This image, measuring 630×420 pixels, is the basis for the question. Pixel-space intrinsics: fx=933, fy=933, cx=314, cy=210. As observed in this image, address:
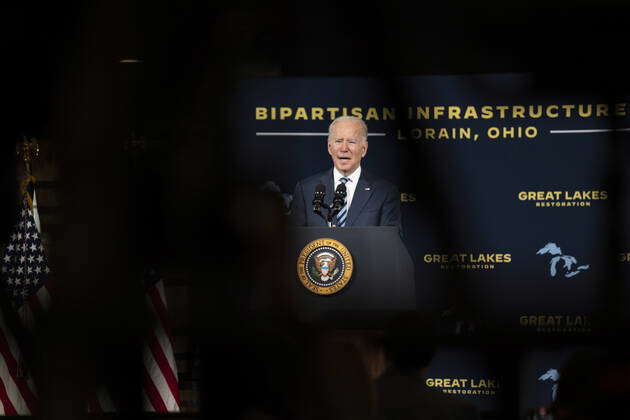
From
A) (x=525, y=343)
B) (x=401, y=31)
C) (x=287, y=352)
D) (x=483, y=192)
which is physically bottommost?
(x=525, y=343)

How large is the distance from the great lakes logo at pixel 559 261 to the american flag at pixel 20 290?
2356mm

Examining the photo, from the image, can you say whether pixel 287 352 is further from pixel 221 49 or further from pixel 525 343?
pixel 525 343

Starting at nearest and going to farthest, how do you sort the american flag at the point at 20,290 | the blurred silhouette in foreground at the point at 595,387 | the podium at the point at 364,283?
the blurred silhouette in foreground at the point at 595,387
the podium at the point at 364,283
the american flag at the point at 20,290

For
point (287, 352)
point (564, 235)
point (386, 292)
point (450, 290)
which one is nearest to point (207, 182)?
point (287, 352)

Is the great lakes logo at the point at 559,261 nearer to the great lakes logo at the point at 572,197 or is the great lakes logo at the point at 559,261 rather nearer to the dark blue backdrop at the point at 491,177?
the dark blue backdrop at the point at 491,177

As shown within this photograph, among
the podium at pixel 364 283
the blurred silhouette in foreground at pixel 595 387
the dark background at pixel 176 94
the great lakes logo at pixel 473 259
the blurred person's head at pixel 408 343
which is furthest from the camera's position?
the great lakes logo at pixel 473 259

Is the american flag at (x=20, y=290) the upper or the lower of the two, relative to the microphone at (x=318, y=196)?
lower

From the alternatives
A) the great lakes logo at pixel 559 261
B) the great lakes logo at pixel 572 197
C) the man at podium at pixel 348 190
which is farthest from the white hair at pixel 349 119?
the great lakes logo at pixel 559 261

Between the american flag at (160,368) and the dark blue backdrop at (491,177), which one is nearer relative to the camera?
the dark blue backdrop at (491,177)

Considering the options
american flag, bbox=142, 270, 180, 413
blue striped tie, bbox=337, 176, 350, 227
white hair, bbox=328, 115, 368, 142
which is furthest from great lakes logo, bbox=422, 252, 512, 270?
american flag, bbox=142, 270, 180, 413

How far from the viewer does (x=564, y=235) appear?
434 centimetres

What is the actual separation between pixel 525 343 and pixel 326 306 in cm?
93

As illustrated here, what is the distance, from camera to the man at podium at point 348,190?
4402 millimetres

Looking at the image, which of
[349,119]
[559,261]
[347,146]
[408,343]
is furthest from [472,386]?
[408,343]
